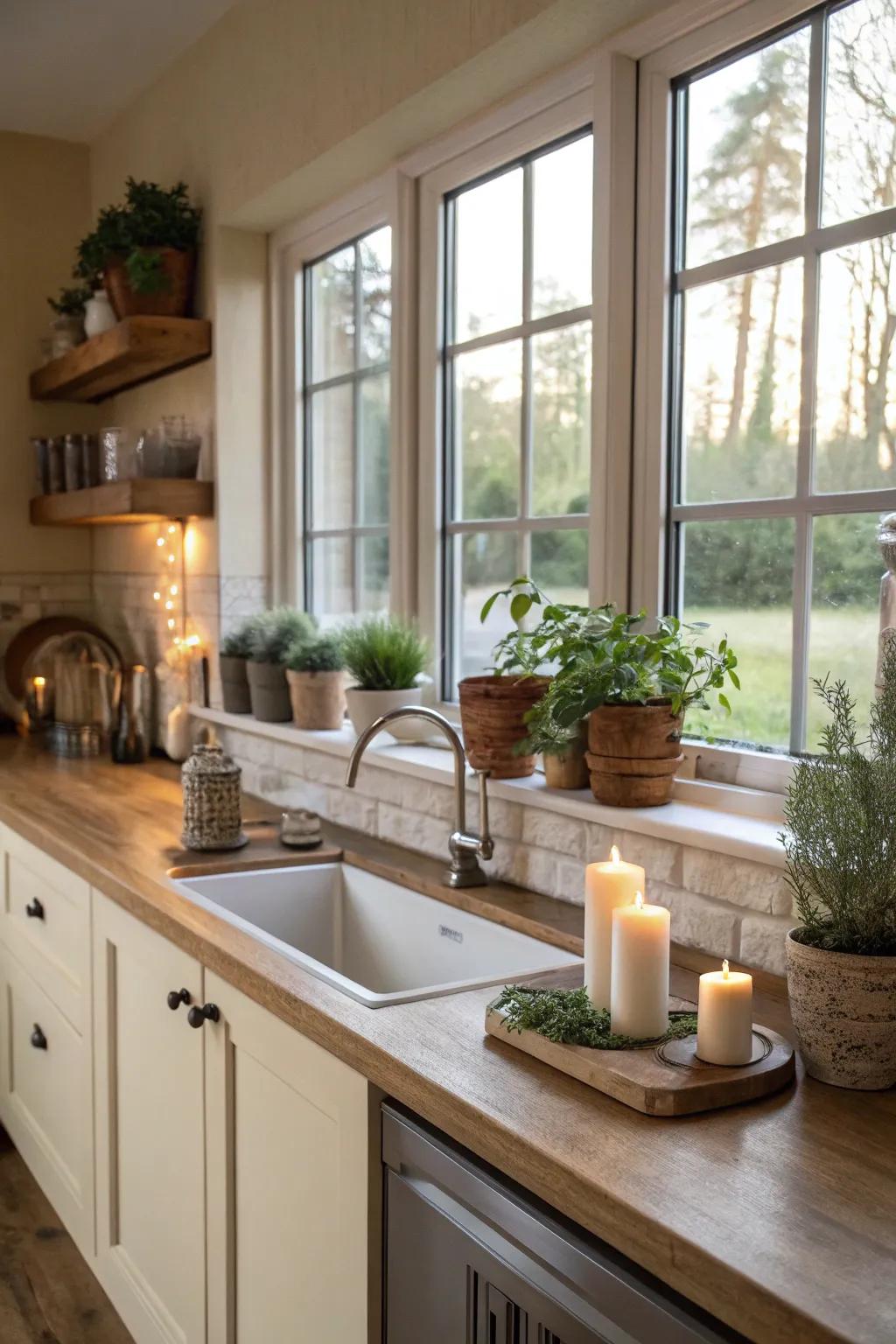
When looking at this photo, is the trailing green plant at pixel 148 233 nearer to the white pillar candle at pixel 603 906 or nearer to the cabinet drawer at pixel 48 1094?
the cabinet drawer at pixel 48 1094

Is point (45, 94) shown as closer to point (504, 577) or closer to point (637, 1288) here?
point (504, 577)

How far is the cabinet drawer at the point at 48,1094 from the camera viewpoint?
255 cm

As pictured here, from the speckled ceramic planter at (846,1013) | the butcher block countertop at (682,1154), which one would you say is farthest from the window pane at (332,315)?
the speckled ceramic planter at (846,1013)

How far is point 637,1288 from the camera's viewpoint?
1.06 metres

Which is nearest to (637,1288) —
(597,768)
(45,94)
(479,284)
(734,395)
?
(597,768)

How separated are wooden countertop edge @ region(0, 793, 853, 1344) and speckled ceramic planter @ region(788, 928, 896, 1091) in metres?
0.20

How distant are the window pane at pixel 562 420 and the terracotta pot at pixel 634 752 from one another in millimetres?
556

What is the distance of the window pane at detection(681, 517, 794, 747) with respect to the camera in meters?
1.96

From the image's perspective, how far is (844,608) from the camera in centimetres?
185

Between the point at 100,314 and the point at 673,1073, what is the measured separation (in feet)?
10.0

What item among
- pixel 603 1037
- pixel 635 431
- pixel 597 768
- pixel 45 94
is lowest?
pixel 603 1037

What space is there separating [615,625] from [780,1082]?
0.84 metres

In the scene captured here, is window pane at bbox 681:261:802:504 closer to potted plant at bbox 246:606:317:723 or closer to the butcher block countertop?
the butcher block countertop

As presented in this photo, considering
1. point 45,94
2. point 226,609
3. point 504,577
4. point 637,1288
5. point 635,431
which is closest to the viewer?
point 637,1288
